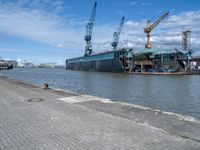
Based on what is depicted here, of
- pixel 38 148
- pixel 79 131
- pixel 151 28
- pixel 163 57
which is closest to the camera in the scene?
pixel 38 148

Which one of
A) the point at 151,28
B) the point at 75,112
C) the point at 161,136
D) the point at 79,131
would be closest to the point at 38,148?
the point at 79,131

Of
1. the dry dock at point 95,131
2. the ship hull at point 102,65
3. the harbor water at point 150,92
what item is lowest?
the harbor water at point 150,92

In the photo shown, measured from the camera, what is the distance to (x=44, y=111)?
344 inches

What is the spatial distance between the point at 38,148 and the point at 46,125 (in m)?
1.89

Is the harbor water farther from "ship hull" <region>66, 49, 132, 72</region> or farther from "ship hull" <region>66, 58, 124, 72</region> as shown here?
"ship hull" <region>66, 58, 124, 72</region>

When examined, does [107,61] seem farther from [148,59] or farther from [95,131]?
[95,131]

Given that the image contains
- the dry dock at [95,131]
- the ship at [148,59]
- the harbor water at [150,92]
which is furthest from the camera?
the ship at [148,59]

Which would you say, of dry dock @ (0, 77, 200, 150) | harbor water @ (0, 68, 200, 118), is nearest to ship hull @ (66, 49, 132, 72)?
harbor water @ (0, 68, 200, 118)

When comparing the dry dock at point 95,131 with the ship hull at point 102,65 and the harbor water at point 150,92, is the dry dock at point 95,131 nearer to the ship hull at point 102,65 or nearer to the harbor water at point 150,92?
the harbor water at point 150,92

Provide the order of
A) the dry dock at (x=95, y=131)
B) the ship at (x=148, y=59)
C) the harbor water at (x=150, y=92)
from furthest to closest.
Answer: the ship at (x=148, y=59)
the harbor water at (x=150, y=92)
the dry dock at (x=95, y=131)

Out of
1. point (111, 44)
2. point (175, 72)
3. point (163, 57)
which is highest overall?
point (111, 44)

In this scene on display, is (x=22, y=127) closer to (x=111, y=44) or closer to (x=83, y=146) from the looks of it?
(x=83, y=146)

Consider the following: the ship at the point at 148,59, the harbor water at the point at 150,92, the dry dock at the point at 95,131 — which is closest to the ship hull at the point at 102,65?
the ship at the point at 148,59

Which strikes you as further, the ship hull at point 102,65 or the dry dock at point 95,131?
the ship hull at point 102,65
